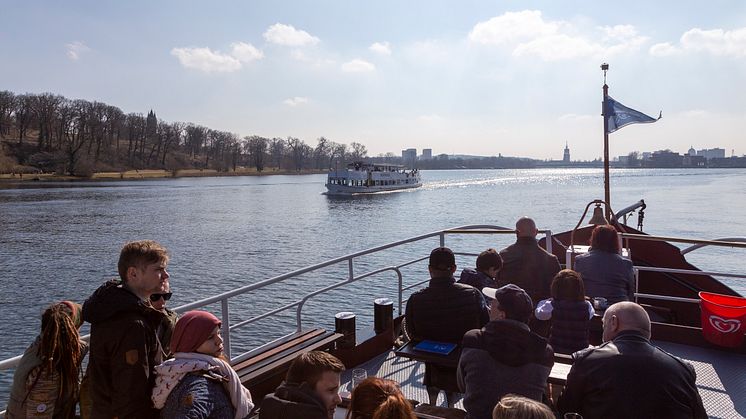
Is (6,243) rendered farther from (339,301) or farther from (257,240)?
(339,301)

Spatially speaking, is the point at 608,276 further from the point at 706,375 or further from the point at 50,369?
the point at 50,369

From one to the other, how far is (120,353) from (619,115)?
1137cm

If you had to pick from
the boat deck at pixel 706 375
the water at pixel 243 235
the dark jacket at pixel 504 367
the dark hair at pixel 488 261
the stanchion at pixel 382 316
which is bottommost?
the water at pixel 243 235

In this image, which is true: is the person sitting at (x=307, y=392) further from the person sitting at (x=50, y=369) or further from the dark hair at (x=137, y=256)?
the person sitting at (x=50, y=369)

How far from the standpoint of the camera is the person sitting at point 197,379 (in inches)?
97.5

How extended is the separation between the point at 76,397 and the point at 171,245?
1036 inches

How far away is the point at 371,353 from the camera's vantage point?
18.8 feet

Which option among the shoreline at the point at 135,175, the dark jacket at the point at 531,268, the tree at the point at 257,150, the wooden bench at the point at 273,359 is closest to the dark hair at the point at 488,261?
the dark jacket at the point at 531,268

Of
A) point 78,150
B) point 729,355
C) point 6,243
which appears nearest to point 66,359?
point 729,355

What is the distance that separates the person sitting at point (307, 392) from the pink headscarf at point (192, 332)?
0.48 metres

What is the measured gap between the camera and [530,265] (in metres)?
5.28

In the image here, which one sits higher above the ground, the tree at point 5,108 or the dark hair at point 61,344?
the tree at point 5,108

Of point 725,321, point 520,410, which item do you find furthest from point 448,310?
point 725,321

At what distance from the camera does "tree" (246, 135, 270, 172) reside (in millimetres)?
137750
